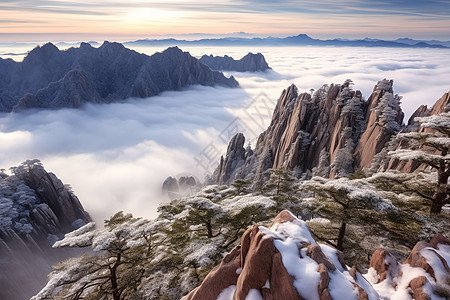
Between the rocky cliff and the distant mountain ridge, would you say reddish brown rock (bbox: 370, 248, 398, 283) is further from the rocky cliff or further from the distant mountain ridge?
the rocky cliff

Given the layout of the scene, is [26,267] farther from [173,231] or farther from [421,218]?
[421,218]

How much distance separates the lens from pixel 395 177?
14047 millimetres

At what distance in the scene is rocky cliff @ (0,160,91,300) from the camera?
45.4 m

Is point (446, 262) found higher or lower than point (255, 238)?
lower

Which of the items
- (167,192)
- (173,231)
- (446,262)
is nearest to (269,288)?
(446,262)

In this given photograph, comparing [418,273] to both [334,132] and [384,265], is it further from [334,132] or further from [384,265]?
[334,132]

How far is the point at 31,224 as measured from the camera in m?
52.6

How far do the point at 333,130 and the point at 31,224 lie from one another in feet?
223

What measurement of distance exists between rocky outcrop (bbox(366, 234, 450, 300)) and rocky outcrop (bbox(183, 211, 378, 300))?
5.66 feet

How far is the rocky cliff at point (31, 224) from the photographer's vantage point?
4541 centimetres

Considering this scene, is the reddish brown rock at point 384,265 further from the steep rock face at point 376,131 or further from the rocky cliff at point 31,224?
the rocky cliff at point 31,224

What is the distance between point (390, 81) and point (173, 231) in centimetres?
4835

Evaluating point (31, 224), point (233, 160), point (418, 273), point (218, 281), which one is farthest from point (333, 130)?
point (31, 224)

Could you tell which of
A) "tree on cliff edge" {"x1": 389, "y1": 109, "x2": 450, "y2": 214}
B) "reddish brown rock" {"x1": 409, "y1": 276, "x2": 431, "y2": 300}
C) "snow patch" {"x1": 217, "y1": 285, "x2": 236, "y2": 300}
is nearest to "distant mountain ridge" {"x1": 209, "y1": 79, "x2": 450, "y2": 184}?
"tree on cliff edge" {"x1": 389, "y1": 109, "x2": 450, "y2": 214}
